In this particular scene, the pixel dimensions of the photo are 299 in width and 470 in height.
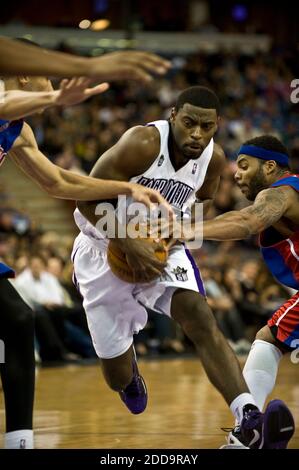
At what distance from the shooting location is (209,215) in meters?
16.0

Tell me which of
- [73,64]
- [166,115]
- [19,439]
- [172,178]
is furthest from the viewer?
[166,115]

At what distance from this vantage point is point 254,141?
5.95 m

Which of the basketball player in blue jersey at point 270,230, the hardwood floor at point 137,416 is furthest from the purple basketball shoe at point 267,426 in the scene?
the hardwood floor at point 137,416

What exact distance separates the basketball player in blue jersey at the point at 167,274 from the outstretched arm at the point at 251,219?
497 mm

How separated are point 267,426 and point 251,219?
3.86ft

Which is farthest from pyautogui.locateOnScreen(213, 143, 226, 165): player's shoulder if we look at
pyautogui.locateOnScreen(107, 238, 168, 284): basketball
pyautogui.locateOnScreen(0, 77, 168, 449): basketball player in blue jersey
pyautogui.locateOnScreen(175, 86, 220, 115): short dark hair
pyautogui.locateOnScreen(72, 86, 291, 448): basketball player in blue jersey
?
pyautogui.locateOnScreen(0, 77, 168, 449): basketball player in blue jersey

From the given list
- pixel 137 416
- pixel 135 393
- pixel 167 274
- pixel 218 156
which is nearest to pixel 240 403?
pixel 167 274

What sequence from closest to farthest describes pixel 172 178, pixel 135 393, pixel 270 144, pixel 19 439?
pixel 19 439, pixel 270 144, pixel 172 178, pixel 135 393

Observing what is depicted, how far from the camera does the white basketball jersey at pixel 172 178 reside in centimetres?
599

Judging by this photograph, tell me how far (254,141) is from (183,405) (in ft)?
10.3

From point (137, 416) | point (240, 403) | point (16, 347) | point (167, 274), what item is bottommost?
point (137, 416)

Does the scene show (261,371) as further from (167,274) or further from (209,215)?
(209,215)
